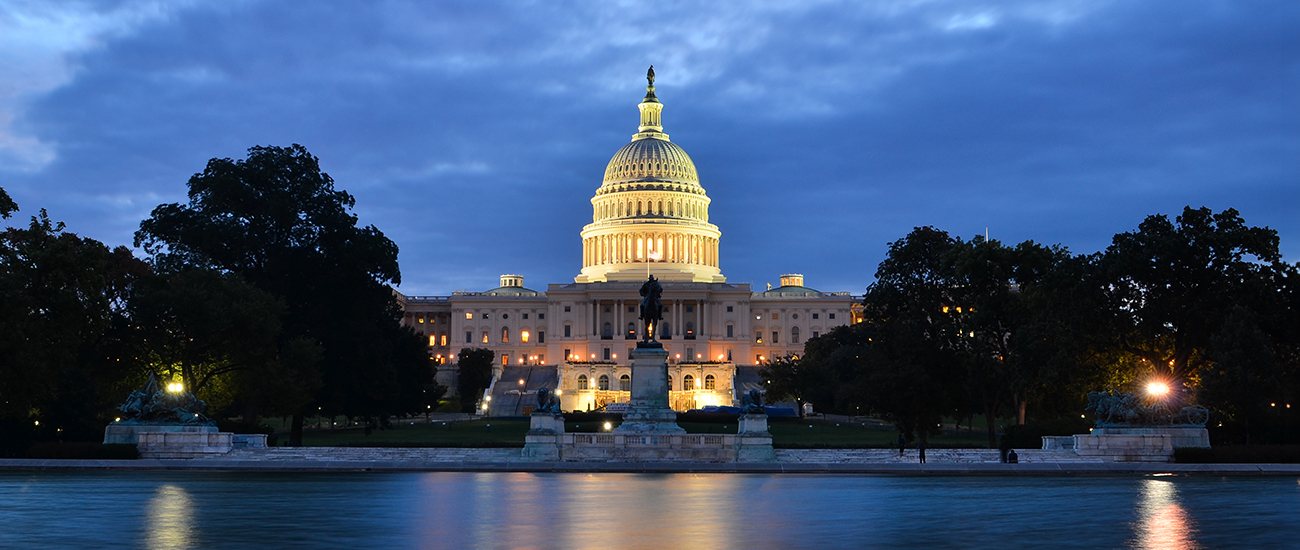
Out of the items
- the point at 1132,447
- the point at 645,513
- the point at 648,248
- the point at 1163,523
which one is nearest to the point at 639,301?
the point at 648,248

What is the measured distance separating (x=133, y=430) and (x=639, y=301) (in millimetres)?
125336

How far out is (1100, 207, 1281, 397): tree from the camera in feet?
153

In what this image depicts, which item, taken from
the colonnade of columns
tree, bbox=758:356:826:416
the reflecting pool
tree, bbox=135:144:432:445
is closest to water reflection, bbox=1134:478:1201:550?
the reflecting pool

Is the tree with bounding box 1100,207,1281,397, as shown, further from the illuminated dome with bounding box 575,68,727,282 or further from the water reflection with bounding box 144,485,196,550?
the illuminated dome with bounding box 575,68,727,282

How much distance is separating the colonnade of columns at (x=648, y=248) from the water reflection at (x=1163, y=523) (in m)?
149

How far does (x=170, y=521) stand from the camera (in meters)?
Result: 21.0

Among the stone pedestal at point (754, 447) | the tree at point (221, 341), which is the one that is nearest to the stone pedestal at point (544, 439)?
the stone pedestal at point (754, 447)

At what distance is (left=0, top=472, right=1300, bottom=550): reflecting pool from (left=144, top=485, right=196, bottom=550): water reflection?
0.05 metres

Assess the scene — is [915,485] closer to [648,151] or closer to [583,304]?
[583,304]

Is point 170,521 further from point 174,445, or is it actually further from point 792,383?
point 792,383

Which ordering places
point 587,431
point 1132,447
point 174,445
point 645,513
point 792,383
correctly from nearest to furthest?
point 645,513 → point 1132,447 → point 174,445 → point 587,431 → point 792,383

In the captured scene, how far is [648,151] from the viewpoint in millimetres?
179250

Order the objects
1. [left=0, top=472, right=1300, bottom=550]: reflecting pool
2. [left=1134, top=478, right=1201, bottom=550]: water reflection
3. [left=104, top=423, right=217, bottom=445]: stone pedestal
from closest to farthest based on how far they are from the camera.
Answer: [left=1134, top=478, right=1201, bottom=550]: water reflection < [left=0, top=472, right=1300, bottom=550]: reflecting pool < [left=104, top=423, right=217, bottom=445]: stone pedestal

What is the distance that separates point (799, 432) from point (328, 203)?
3137 cm
